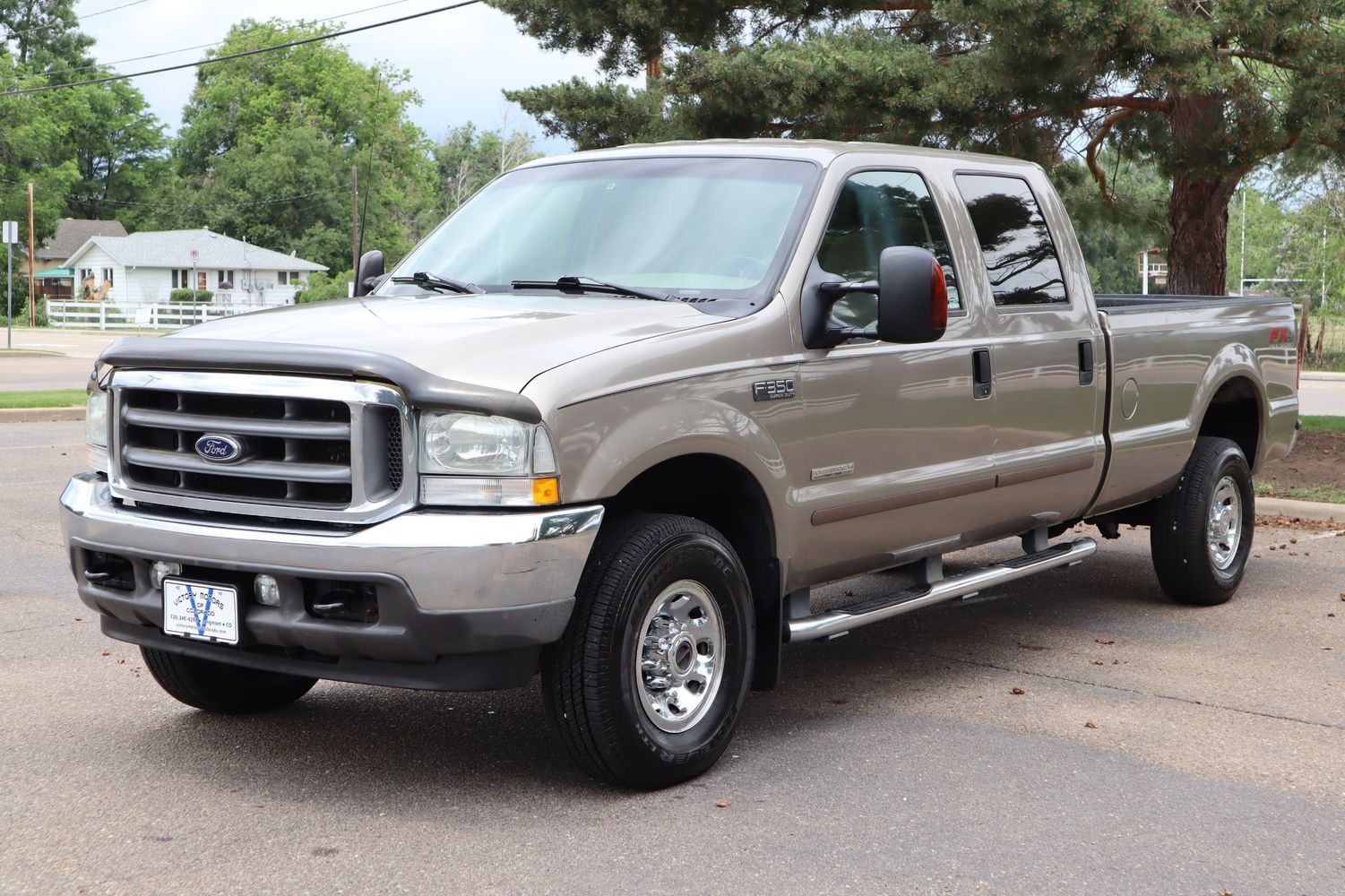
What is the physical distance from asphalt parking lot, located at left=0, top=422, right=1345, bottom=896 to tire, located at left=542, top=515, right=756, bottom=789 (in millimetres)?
160

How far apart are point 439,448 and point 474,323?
0.63m

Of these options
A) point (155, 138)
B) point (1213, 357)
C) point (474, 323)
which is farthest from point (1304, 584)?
point (155, 138)

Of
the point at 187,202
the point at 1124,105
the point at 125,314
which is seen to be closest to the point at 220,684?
the point at 1124,105

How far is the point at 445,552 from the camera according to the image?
13.3ft

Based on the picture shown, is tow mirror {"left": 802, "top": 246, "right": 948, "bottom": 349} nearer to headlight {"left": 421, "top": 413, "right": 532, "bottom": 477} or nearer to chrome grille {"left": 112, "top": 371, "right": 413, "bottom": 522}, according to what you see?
headlight {"left": 421, "top": 413, "right": 532, "bottom": 477}

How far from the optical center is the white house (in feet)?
250

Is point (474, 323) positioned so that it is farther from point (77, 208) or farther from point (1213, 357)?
point (77, 208)

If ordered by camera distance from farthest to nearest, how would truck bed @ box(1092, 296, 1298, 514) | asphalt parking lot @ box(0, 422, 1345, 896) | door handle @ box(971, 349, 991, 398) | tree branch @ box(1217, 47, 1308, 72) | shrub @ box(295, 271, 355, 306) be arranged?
1. shrub @ box(295, 271, 355, 306)
2. tree branch @ box(1217, 47, 1308, 72)
3. truck bed @ box(1092, 296, 1298, 514)
4. door handle @ box(971, 349, 991, 398)
5. asphalt parking lot @ box(0, 422, 1345, 896)

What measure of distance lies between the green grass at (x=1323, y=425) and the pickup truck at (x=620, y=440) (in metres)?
9.58

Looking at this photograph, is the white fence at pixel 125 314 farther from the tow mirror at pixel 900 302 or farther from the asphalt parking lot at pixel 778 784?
the tow mirror at pixel 900 302

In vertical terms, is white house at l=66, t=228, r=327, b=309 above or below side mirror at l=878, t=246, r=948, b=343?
above

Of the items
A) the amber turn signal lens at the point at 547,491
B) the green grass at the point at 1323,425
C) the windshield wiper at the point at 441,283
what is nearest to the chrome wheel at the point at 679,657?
the amber turn signal lens at the point at 547,491

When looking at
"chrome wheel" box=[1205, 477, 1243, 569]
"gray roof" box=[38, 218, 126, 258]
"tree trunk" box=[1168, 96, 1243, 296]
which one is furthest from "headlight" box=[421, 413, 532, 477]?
"gray roof" box=[38, 218, 126, 258]

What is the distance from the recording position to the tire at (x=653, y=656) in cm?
434
